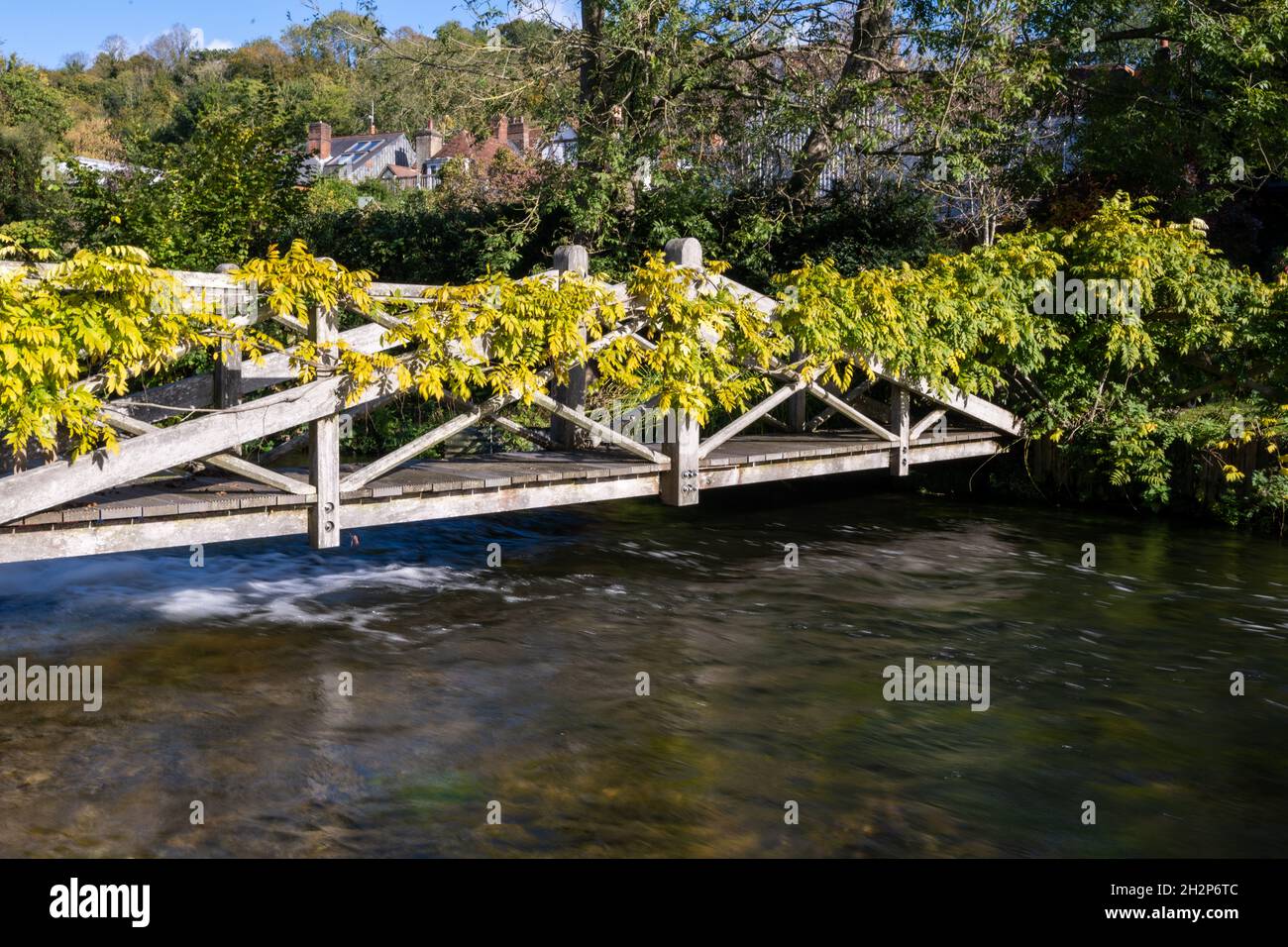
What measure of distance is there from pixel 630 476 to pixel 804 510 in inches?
186

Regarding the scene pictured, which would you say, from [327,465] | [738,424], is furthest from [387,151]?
[327,465]

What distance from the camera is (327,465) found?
821 cm

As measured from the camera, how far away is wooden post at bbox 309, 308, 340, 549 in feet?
26.5

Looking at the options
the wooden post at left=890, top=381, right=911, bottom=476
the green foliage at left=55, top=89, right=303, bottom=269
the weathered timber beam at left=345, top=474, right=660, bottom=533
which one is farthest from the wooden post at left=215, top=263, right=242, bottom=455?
the green foliage at left=55, top=89, right=303, bottom=269

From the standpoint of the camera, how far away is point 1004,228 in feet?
69.5

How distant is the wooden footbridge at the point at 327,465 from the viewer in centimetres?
717

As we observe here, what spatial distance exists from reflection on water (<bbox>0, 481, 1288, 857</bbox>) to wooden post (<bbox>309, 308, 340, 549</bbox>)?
34.6 inches

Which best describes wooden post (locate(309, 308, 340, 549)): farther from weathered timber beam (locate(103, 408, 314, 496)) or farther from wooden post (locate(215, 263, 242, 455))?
wooden post (locate(215, 263, 242, 455))

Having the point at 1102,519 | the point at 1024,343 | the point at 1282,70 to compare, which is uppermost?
the point at 1282,70

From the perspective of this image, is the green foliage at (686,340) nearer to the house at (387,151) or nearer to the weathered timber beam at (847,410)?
the weathered timber beam at (847,410)

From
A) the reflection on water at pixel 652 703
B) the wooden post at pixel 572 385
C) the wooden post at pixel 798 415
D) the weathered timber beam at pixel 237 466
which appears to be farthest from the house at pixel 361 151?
the weathered timber beam at pixel 237 466

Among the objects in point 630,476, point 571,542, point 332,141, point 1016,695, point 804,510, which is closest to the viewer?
point 1016,695
